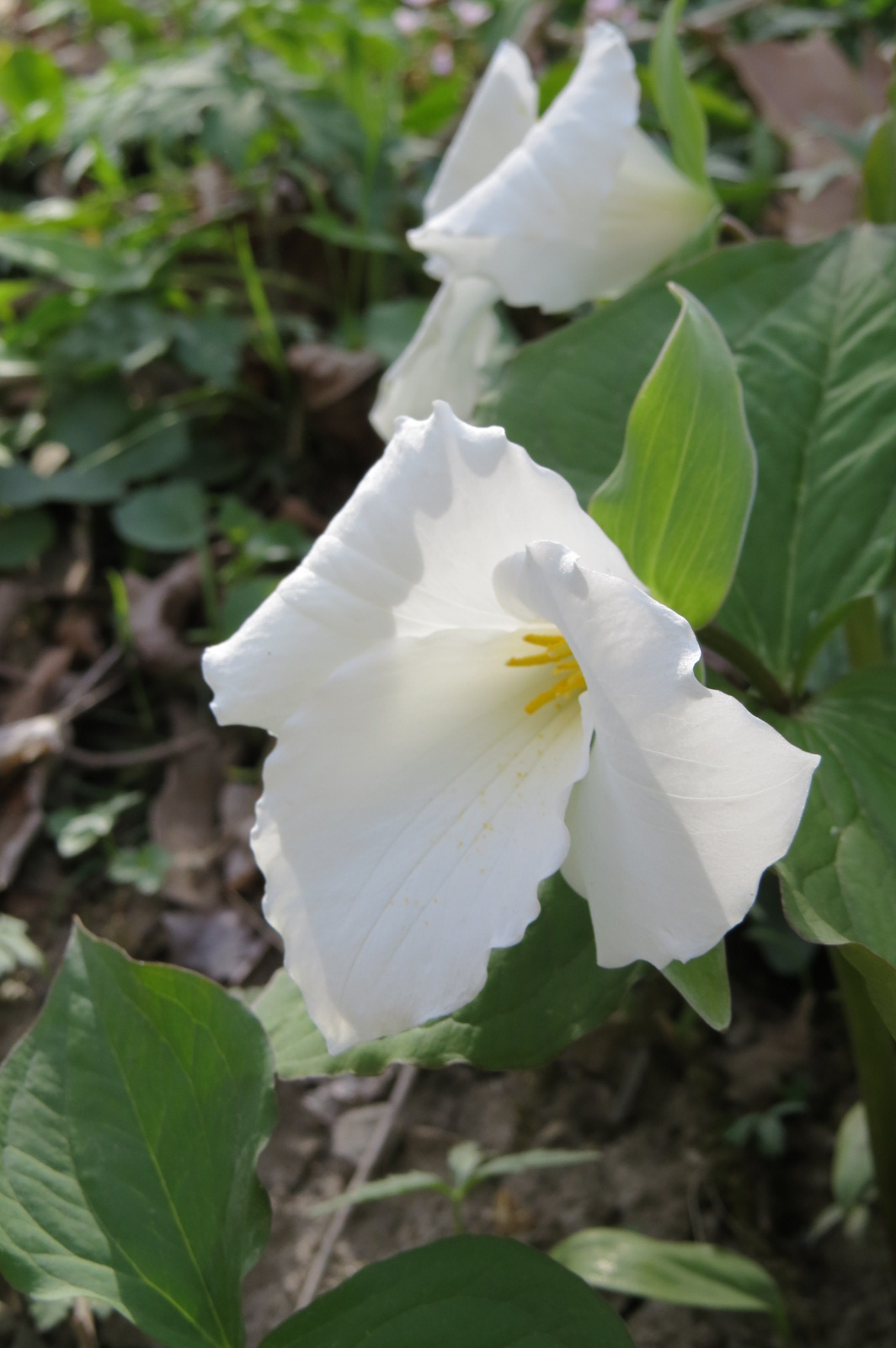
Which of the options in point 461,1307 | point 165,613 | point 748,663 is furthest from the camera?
point 165,613

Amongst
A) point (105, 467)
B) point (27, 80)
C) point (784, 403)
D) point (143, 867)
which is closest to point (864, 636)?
point (784, 403)

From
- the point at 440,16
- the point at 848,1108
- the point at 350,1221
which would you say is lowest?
the point at 848,1108

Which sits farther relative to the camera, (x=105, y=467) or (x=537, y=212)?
(x=105, y=467)

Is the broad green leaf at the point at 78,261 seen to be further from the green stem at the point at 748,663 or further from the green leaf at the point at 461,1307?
the green leaf at the point at 461,1307

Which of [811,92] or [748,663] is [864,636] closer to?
[748,663]

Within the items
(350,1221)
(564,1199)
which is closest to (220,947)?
(350,1221)

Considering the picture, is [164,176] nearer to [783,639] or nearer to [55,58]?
[55,58]
